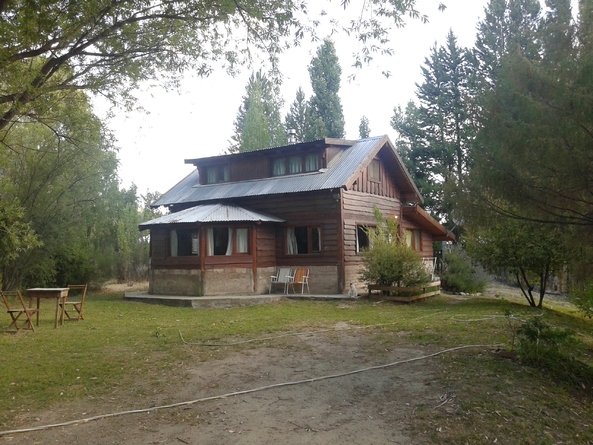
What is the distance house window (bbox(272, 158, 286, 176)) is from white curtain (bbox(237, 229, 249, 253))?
11.0ft

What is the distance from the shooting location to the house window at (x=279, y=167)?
1878cm

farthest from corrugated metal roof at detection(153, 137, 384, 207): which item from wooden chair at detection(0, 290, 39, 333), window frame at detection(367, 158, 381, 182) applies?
wooden chair at detection(0, 290, 39, 333)

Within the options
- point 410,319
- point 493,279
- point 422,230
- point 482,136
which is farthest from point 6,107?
point 493,279

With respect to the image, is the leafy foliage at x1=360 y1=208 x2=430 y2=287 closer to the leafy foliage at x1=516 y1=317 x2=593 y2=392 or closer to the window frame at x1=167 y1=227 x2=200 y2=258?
the window frame at x1=167 y1=227 x2=200 y2=258

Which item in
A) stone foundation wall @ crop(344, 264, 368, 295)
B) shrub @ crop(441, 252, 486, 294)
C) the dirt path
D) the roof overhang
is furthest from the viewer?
the roof overhang

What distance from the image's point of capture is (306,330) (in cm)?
961

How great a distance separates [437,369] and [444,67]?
30.7m

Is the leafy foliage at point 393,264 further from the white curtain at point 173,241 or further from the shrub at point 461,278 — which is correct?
the white curtain at point 173,241

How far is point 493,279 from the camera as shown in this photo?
2645cm

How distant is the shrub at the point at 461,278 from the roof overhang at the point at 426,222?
1852 millimetres

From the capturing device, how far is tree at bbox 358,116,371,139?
40844 millimetres

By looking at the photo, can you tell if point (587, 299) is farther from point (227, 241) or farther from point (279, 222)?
point (227, 241)

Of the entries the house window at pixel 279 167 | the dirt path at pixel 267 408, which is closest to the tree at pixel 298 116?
the house window at pixel 279 167

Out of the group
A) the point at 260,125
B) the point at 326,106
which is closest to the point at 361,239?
the point at 260,125
